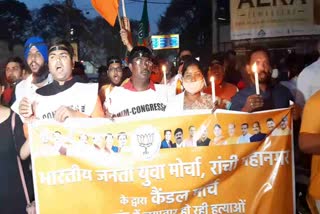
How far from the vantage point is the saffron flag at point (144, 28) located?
20.2 feet

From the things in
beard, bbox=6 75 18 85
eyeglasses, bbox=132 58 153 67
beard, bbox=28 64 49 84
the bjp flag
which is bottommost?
beard, bbox=6 75 18 85

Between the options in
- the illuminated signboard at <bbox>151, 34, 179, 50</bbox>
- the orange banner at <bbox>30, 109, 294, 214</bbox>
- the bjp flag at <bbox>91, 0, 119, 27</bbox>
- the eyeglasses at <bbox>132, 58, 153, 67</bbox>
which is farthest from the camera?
the illuminated signboard at <bbox>151, 34, 179, 50</bbox>

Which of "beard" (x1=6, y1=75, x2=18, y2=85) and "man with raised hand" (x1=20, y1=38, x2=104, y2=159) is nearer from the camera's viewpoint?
"man with raised hand" (x1=20, y1=38, x2=104, y2=159)

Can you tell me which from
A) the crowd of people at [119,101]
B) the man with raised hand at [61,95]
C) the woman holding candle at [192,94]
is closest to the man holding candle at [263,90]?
the crowd of people at [119,101]

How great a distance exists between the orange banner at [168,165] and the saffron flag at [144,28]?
8.15ft

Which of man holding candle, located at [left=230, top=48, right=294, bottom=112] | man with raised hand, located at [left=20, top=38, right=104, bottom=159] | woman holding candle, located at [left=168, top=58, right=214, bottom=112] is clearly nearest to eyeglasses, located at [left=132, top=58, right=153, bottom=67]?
woman holding candle, located at [left=168, top=58, right=214, bottom=112]

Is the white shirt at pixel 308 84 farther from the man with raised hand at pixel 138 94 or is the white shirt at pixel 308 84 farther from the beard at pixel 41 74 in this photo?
the beard at pixel 41 74

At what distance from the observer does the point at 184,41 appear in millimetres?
9586

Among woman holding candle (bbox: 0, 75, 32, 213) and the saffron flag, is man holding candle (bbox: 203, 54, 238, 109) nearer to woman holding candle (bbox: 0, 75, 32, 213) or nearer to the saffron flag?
the saffron flag

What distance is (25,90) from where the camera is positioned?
159 inches

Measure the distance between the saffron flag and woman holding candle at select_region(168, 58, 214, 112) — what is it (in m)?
1.93

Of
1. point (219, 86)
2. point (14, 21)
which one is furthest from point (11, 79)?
point (14, 21)

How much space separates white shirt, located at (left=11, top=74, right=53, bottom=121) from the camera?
3.86 meters

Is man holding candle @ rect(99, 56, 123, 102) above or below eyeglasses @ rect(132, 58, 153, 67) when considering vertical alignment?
below
